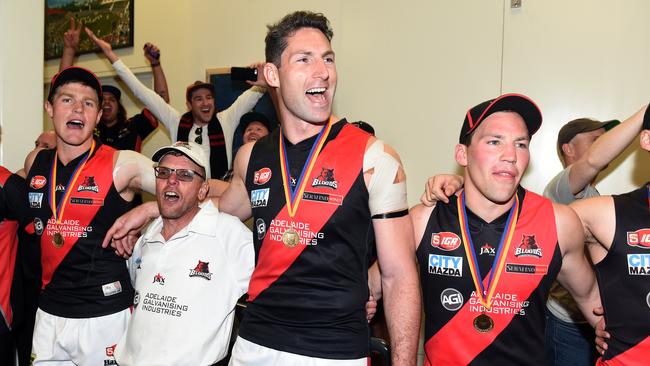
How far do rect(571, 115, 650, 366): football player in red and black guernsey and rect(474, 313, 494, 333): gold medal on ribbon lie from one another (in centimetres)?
48

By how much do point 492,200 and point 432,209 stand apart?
0.25 meters

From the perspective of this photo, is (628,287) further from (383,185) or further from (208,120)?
(208,120)

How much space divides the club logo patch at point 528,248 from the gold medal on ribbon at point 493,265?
0.14 feet

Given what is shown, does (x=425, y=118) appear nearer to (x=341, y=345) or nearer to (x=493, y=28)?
(x=493, y=28)

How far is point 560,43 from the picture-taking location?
434 cm

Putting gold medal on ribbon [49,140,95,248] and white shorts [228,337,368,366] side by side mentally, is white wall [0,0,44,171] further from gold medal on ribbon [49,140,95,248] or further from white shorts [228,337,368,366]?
white shorts [228,337,368,366]

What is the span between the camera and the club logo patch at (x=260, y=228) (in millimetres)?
2161

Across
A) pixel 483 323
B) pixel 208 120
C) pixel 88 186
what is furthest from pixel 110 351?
pixel 208 120

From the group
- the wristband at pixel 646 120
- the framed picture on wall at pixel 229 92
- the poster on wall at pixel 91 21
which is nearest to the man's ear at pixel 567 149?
the wristband at pixel 646 120

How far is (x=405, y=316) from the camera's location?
6.64ft

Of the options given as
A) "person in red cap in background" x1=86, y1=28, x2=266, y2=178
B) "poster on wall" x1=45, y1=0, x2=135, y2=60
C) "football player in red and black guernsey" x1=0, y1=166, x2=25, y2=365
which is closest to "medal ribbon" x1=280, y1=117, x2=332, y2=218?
"football player in red and black guernsey" x1=0, y1=166, x2=25, y2=365

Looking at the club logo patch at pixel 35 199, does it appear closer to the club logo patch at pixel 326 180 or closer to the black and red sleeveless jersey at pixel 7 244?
the black and red sleeveless jersey at pixel 7 244

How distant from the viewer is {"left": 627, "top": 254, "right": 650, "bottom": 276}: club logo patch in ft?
7.02

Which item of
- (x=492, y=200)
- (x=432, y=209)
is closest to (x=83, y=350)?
(x=432, y=209)
